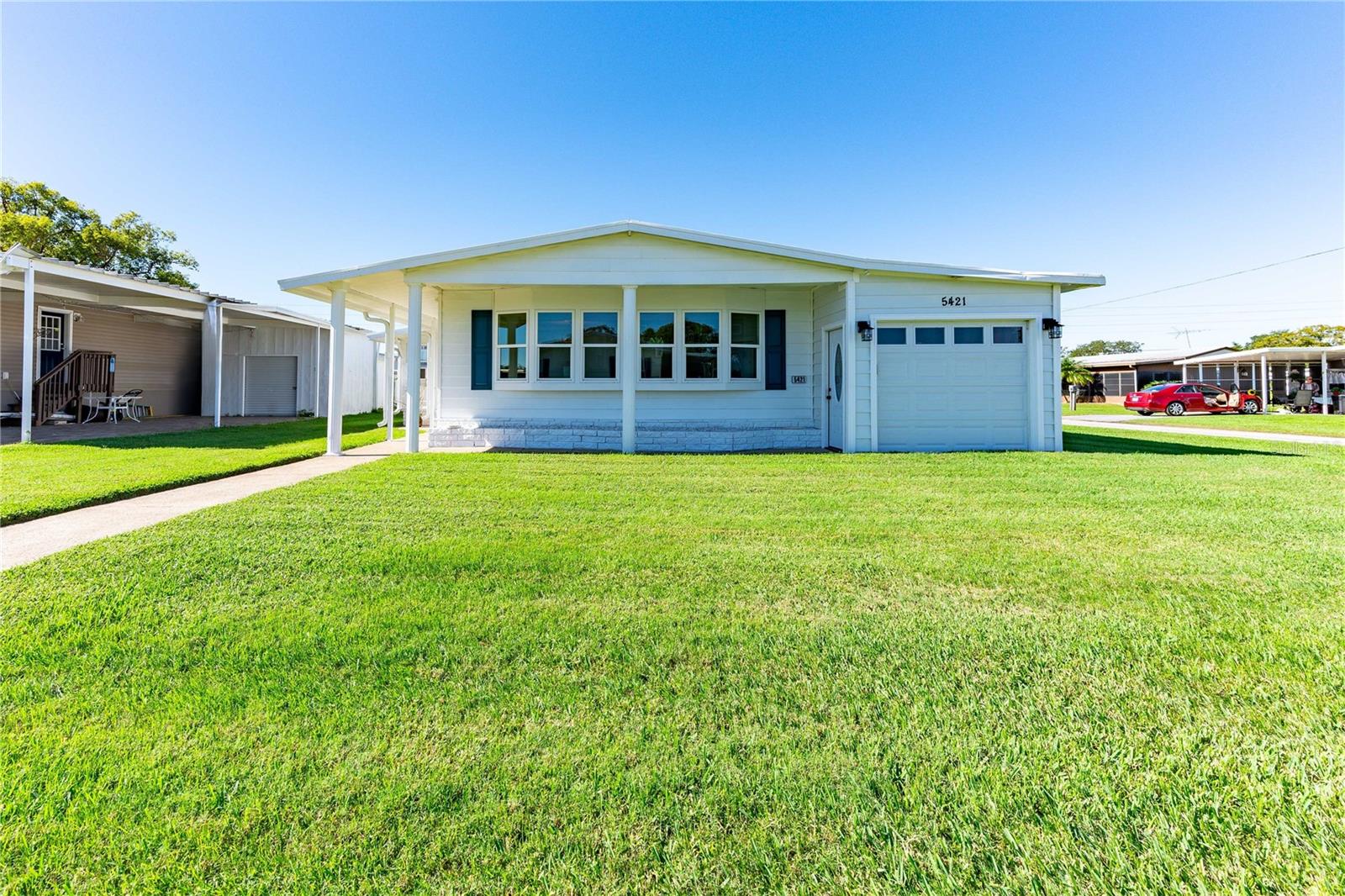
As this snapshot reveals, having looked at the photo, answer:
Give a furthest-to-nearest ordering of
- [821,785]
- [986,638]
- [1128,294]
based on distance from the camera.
A: [1128,294]
[986,638]
[821,785]

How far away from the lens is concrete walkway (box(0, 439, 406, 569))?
13.6 feet

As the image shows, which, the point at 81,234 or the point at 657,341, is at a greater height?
the point at 81,234

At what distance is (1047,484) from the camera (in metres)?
6.60

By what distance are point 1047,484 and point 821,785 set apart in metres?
6.06

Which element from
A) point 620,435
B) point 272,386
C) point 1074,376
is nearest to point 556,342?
point 620,435

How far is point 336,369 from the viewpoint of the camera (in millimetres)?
9719

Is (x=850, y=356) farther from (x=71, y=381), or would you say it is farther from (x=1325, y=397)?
(x=1325, y=397)

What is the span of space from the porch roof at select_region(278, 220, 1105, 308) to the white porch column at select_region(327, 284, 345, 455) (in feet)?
1.08

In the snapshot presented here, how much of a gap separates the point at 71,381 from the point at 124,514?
1317 cm

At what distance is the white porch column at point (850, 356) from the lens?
32.4ft

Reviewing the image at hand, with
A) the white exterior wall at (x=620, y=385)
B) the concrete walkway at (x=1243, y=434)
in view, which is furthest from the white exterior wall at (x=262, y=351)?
the concrete walkway at (x=1243, y=434)

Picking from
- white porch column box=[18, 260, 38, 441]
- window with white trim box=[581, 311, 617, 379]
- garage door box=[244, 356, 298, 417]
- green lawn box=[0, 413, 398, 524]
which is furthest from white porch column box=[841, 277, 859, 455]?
garage door box=[244, 356, 298, 417]

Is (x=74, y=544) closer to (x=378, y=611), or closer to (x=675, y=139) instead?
(x=378, y=611)

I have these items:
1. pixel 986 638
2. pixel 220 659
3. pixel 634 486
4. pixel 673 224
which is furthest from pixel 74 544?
pixel 673 224
